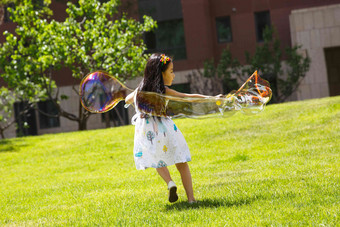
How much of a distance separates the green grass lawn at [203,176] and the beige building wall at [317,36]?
42.9 feet

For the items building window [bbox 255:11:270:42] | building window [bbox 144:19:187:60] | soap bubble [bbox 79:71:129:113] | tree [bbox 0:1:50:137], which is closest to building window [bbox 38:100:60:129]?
building window [bbox 144:19:187:60]

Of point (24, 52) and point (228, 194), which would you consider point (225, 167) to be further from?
point (24, 52)

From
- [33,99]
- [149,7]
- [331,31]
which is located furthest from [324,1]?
[33,99]

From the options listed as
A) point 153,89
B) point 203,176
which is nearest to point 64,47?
point 203,176

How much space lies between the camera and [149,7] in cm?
3048

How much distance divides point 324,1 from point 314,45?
3030 millimetres

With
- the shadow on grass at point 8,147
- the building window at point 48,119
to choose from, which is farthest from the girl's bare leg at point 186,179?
the building window at point 48,119

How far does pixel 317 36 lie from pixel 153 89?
79.5ft

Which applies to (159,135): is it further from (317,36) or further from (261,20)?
(261,20)

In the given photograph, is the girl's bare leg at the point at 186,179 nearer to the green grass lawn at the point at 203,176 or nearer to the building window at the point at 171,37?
the green grass lawn at the point at 203,176

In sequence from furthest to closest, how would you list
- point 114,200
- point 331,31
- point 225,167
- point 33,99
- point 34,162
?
point 331,31 → point 33,99 → point 34,162 → point 225,167 → point 114,200

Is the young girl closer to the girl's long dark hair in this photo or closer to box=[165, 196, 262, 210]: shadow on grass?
the girl's long dark hair

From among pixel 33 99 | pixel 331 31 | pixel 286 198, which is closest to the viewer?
pixel 286 198

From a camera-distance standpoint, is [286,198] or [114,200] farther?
[114,200]
